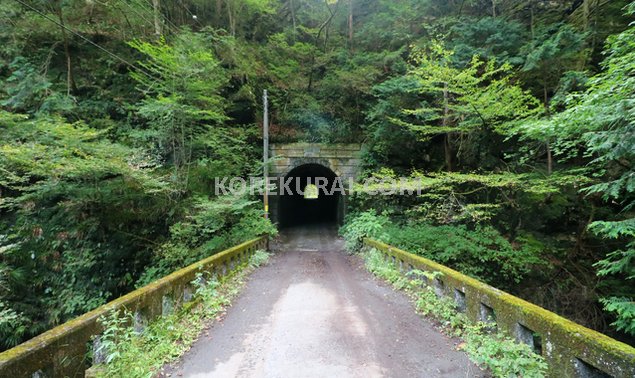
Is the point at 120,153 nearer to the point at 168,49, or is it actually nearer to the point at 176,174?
the point at 176,174

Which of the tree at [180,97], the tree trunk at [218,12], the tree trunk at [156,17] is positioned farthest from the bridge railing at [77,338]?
the tree trunk at [218,12]

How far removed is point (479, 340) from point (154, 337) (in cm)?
352

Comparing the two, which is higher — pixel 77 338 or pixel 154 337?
pixel 77 338

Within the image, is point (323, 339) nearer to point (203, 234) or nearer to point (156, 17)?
point (203, 234)

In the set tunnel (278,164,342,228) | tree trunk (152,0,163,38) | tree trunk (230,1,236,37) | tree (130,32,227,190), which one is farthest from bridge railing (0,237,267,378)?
tree trunk (230,1,236,37)

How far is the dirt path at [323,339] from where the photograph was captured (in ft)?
9.10

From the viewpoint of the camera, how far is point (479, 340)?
10.1 ft

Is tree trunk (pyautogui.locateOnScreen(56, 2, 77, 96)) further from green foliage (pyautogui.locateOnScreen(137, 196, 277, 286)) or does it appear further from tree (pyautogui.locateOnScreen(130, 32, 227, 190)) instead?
green foliage (pyautogui.locateOnScreen(137, 196, 277, 286))

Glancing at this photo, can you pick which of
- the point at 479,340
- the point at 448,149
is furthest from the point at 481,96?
the point at 479,340

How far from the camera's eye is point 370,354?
10.0 feet

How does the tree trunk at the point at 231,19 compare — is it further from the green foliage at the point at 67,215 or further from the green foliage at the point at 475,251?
the green foliage at the point at 475,251

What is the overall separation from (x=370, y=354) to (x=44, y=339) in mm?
2811

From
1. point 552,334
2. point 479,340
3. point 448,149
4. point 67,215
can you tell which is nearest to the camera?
point 552,334

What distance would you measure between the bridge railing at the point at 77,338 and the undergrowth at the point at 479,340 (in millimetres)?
3434
